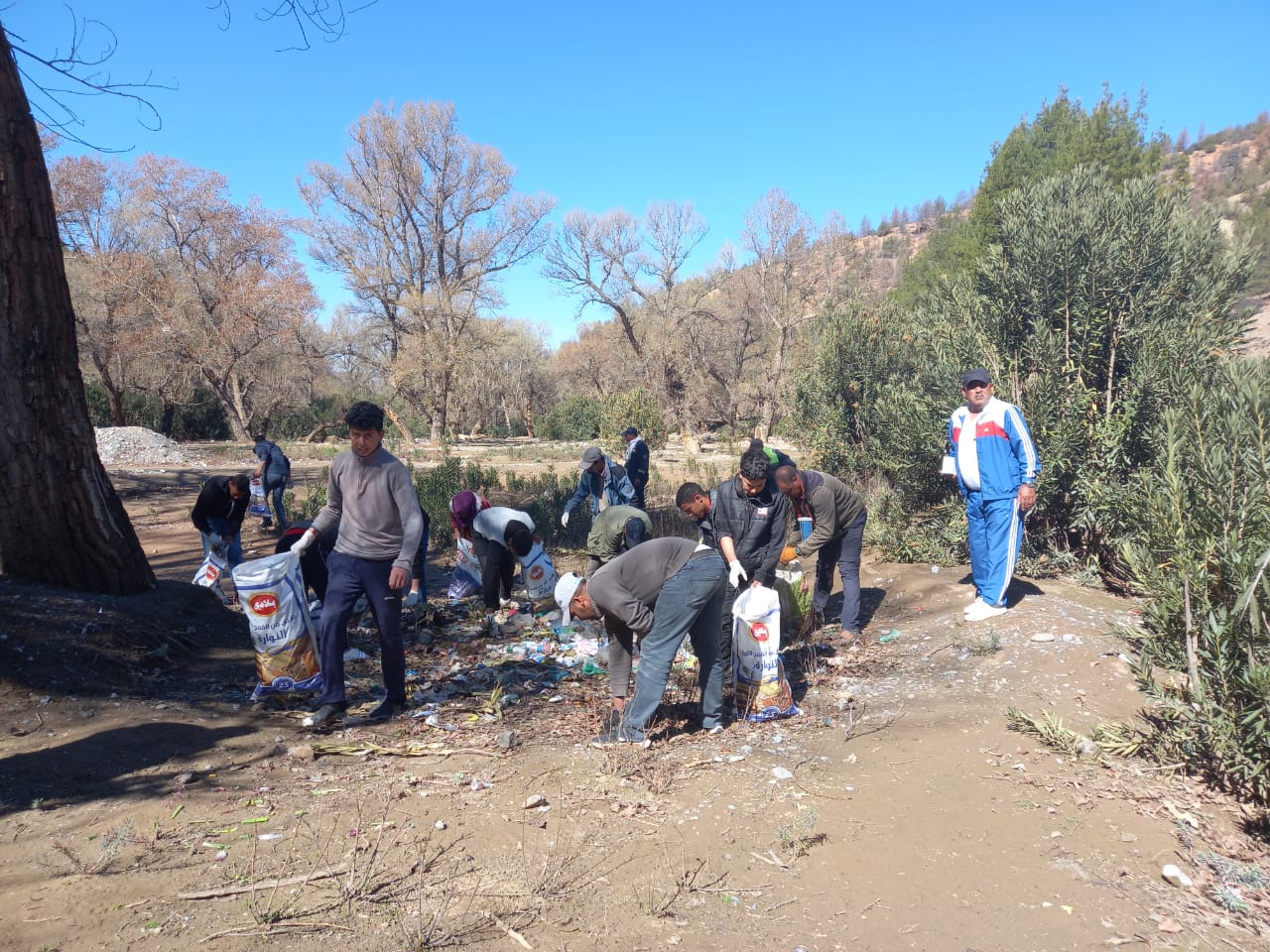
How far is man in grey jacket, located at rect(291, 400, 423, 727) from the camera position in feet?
14.0

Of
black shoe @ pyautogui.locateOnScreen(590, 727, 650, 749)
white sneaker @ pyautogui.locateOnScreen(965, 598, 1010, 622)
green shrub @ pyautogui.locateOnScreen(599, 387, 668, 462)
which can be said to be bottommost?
black shoe @ pyautogui.locateOnScreen(590, 727, 650, 749)

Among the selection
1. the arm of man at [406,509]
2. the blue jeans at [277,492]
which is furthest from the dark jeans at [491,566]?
the blue jeans at [277,492]

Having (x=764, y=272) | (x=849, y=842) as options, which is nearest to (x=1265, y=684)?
(x=849, y=842)

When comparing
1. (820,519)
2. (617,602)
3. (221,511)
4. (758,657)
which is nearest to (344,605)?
(617,602)

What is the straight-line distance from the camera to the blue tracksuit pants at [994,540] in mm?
5477

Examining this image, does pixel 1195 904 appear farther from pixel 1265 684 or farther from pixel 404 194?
pixel 404 194

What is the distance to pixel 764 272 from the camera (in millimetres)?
32062

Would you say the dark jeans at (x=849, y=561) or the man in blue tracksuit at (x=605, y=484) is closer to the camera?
the dark jeans at (x=849, y=561)

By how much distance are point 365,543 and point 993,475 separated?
432cm

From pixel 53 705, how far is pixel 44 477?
171 cm

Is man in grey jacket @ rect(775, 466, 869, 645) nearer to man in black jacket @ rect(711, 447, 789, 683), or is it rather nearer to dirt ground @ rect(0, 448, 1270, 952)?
man in black jacket @ rect(711, 447, 789, 683)

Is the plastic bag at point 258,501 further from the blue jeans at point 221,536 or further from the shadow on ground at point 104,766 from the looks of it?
the shadow on ground at point 104,766

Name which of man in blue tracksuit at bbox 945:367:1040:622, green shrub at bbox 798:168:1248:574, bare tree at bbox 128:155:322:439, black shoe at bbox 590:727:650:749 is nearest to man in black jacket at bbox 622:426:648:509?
green shrub at bbox 798:168:1248:574

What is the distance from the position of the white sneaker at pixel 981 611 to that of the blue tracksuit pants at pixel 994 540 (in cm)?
4
